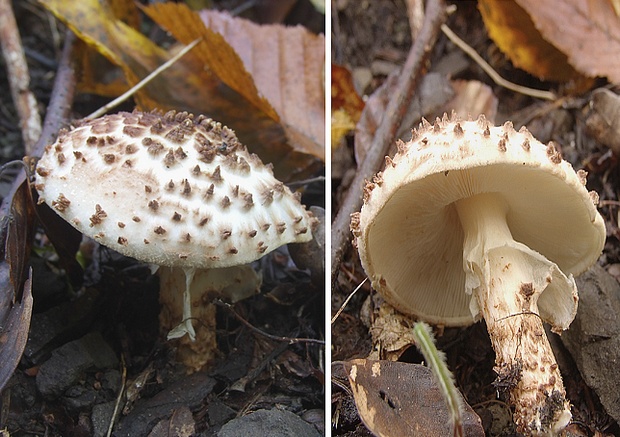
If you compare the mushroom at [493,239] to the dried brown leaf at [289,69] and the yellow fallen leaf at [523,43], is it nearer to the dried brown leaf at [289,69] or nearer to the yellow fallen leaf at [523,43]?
the dried brown leaf at [289,69]

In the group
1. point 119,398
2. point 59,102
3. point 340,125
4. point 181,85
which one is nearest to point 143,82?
point 181,85

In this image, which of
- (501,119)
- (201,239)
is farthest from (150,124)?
(501,119)

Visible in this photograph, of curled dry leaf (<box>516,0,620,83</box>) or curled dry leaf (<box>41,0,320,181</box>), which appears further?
curled dry leaf (<box>516,0,620,83</box>)

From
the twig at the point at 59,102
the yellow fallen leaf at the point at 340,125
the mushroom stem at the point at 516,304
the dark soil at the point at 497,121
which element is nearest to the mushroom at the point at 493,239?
the mushroom stem at the point at 516,304

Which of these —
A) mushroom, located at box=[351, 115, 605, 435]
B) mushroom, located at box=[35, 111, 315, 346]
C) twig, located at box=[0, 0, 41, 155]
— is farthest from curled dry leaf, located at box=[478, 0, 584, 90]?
twig, located at box=[0, 0, 41, 155]

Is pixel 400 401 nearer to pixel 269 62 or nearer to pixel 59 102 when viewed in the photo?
pixel 269 62

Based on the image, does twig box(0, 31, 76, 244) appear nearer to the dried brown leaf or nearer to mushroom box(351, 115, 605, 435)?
the dried brown leaf
